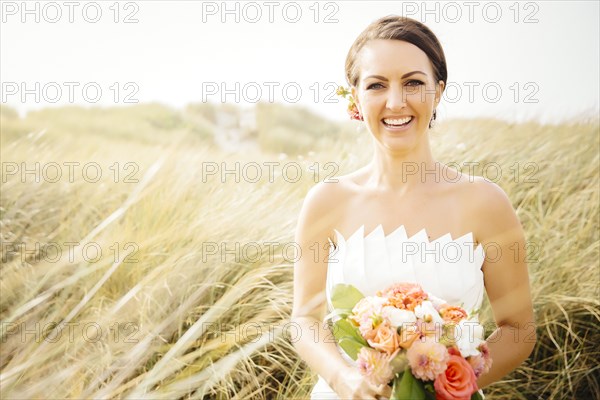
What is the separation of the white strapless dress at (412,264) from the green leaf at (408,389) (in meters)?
0.51

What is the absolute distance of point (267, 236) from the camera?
3.59m

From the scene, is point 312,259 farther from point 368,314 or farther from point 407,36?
point 407,36

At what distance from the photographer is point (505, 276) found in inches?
88.3

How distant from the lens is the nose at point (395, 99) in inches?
84.7

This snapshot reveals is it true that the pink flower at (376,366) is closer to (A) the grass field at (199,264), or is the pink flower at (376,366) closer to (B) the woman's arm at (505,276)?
(B) the woman's arm at (505,276)

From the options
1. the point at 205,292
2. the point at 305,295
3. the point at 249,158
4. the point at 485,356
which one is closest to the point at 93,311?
the point at 205,292

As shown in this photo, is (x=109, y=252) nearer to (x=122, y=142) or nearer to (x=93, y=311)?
(x=93, y=311)

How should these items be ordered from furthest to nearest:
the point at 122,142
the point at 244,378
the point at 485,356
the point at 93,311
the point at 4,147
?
the point at 122,142 → the point at 4,147 → the point at 93,311 → the point at 244,378 → the point at 485,356

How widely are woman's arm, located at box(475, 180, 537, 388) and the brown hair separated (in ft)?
1.61

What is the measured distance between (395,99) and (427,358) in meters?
0.93

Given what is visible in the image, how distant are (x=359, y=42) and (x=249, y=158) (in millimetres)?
2556

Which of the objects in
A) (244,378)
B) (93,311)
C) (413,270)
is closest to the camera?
(413,270)

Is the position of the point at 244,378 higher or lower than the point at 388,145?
lower

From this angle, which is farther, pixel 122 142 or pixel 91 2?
pixel 122 142
